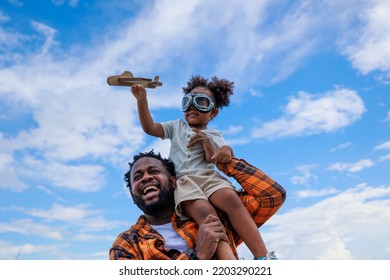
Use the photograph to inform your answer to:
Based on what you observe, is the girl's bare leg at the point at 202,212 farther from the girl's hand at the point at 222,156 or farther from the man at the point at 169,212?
the girl's hand at the point at 222,156

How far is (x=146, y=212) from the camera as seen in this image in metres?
4.71

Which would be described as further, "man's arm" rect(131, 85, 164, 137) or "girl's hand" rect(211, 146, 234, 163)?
"man's arm" rect(131, 85, 164, 137)

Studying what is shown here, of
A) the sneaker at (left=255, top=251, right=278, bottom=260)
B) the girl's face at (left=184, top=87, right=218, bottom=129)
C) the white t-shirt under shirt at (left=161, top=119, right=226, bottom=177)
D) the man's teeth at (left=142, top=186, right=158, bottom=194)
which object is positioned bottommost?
the sneaker at (left=255, top=251, right=278, bottom=260)

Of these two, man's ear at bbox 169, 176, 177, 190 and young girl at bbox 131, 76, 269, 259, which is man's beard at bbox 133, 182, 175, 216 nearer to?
man's ear at bbox 169, 176, 177, 190

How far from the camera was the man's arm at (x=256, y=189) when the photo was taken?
456 centimetres

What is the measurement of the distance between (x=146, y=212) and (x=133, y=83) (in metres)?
1.28

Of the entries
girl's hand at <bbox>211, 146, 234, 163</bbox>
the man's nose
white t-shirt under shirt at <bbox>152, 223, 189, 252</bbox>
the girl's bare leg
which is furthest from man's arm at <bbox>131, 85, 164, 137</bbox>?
white t-shirt under shirt at <bbox>152, 223, 189, 252</bbox>

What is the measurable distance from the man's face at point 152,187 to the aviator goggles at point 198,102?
27.3 inches

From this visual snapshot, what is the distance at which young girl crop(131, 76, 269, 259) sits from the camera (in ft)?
14.1

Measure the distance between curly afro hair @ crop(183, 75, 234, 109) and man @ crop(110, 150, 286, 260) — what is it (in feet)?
3.24

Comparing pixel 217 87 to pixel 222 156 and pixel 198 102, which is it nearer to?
pixel 198 102

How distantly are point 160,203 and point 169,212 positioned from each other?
7.0 inches

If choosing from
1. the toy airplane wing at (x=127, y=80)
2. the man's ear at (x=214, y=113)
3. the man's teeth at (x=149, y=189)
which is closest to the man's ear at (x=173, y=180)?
the man's teeth at (x=149, y=189)
